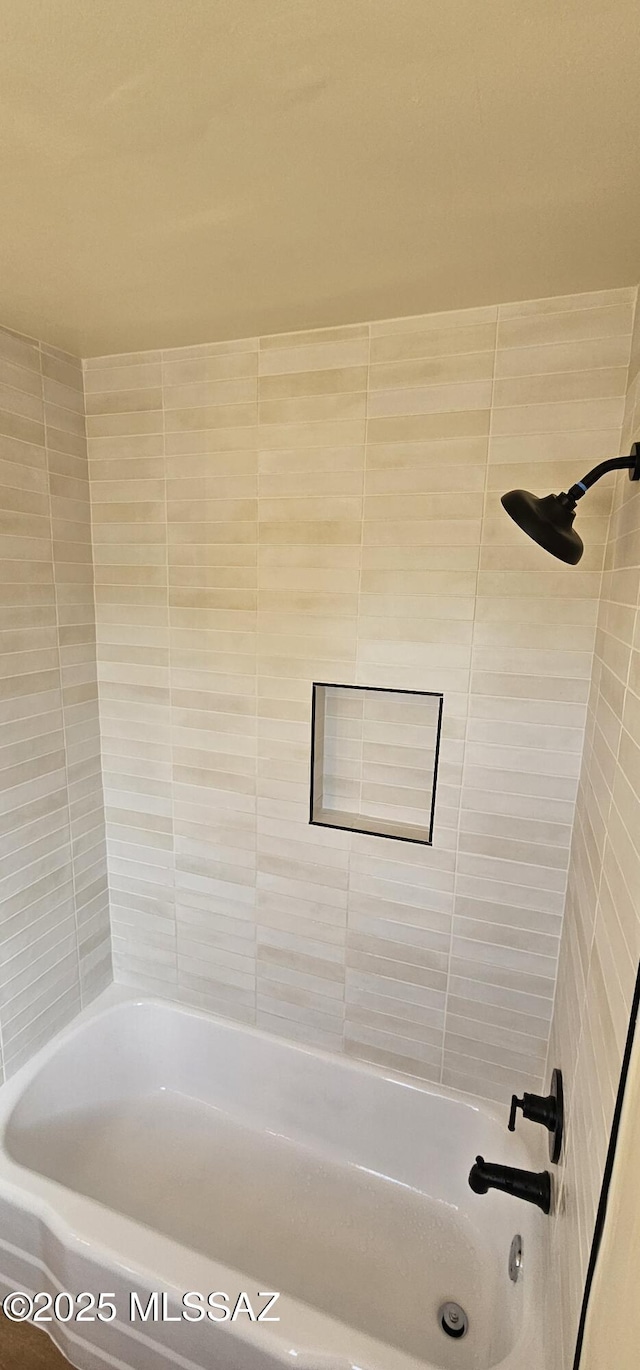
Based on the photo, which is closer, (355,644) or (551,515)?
(551,515)

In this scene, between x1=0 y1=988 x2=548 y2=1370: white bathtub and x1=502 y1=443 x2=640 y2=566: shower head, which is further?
x1=0 y1=988 x2=548 y2=1370: white bathtub

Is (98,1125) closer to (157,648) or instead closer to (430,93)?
(157,648)

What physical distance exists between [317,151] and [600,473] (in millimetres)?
664

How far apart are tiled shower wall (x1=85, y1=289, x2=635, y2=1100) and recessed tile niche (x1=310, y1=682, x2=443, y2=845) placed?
47 mm

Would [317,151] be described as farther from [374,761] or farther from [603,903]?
[374,761]

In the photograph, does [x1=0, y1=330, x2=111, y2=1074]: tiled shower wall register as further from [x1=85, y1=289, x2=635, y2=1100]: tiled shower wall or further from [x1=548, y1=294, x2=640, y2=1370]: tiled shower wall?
[x1=548, y1=294, x2=640, y2=1370]: tiled shower wall

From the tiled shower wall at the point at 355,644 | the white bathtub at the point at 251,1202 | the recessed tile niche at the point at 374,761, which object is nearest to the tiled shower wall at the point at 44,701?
the tiled shower wall at the point at 355,644

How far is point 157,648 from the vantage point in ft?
6.05

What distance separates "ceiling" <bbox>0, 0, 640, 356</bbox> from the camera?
65cm

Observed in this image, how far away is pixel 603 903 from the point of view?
3.09ft

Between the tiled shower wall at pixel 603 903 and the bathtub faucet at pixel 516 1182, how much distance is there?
90mm

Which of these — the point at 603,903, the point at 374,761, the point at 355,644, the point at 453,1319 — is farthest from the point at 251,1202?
the point at 355,644

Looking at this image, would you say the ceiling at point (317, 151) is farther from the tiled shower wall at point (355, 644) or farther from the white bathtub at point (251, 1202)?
the white bathtub at point (251, 1202)

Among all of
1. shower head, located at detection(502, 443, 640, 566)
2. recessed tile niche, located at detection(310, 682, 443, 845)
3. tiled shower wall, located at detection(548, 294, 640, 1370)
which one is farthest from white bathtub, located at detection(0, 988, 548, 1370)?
shower head, located at detection(502, 443, 640, 566)
